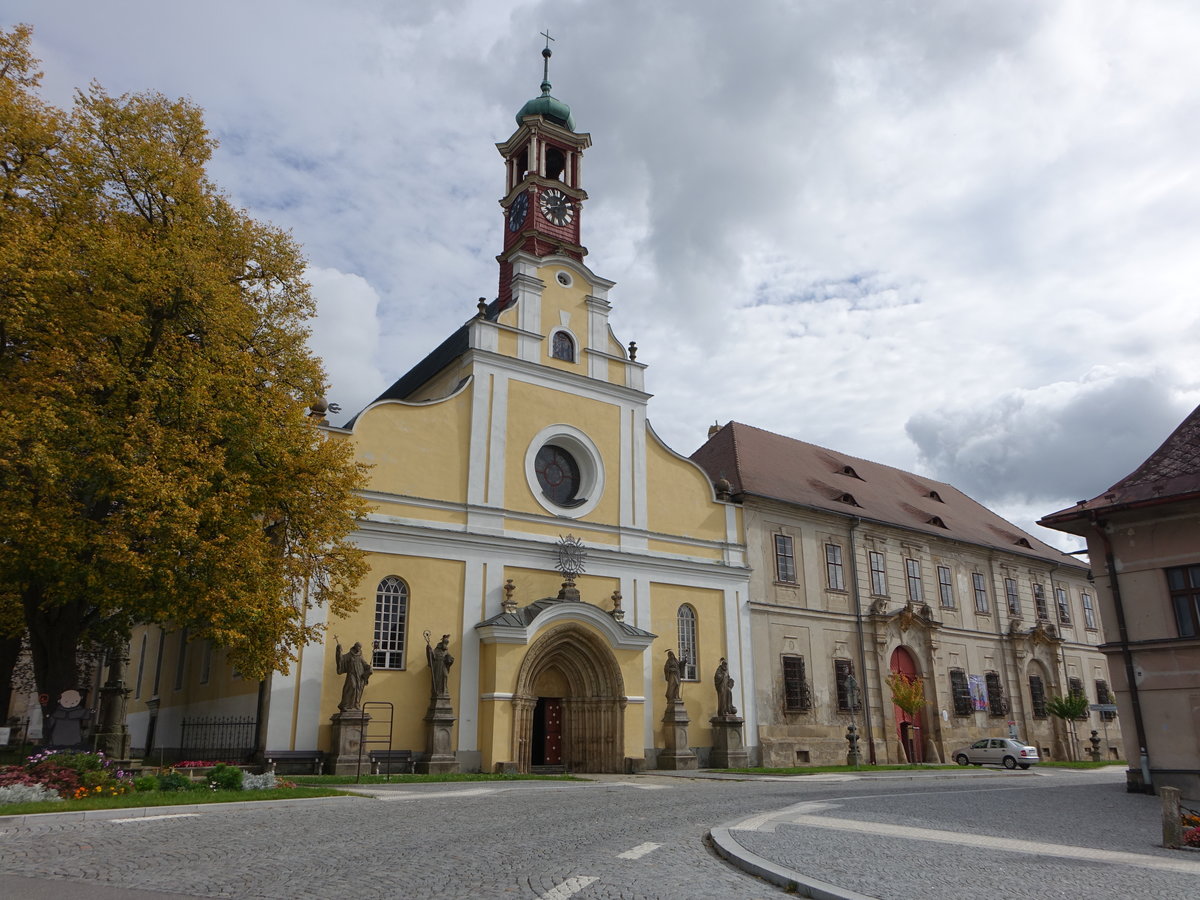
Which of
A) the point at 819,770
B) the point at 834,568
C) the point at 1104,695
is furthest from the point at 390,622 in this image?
the point at 1104,695

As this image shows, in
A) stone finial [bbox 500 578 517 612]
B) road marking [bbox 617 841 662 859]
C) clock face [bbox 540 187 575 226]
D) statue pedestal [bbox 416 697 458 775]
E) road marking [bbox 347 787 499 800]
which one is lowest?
road marking [bbox 617 841 662 859]

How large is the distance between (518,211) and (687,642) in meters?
16.4

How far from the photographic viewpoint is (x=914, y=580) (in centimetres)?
3700

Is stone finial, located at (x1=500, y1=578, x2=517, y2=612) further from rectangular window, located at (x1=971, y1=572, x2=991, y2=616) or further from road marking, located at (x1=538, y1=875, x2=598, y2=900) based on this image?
rectangular window, located at (x1=971, y1=572, x2=991, y2=616)

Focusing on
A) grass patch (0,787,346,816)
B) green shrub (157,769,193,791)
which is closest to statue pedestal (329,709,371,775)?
grass patch (0,787,346,816)

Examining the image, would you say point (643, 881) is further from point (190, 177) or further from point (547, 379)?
point (547, 379)

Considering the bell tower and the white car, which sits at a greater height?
the bell tower

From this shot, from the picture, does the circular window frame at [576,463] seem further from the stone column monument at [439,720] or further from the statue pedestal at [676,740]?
the statue pedestal at [676,740]

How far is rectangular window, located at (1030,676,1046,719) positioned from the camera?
3956 centimetres

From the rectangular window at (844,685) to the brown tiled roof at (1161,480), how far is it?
13876 millimetres

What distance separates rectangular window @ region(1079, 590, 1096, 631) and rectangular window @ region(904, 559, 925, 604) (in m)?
12.8

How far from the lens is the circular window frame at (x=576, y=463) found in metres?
27.7

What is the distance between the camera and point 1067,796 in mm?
18125

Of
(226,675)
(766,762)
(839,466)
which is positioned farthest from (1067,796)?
(839,466)
